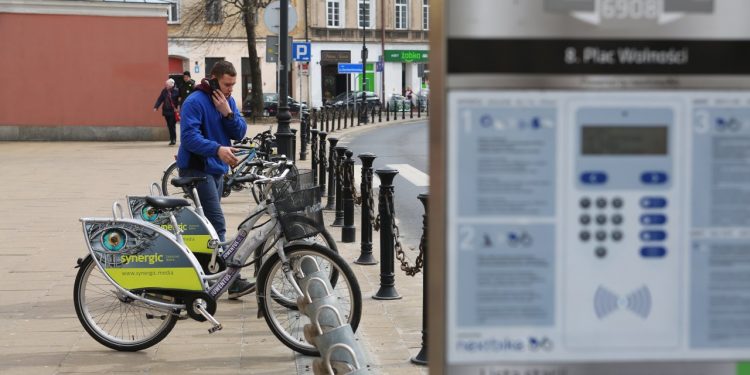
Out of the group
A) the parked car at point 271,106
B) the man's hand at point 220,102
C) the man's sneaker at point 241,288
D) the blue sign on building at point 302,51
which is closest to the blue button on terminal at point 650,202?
the man's sneaker at point 241,288

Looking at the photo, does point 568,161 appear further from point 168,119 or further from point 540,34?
point 168,119

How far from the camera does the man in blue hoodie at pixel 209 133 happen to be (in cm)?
780

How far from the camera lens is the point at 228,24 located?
205 feet

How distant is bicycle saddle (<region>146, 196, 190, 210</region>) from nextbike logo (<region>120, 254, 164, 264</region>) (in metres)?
0.34

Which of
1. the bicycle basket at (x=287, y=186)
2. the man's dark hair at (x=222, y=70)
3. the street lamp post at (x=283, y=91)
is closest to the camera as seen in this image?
the bicycle basket at (x=287, y=186)

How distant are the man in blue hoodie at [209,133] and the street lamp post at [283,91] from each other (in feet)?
28.0

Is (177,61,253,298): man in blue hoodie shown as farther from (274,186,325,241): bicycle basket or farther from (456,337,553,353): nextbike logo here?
(456,337,553,353): nextbike logo

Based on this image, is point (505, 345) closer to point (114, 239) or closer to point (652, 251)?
point (652, 251)

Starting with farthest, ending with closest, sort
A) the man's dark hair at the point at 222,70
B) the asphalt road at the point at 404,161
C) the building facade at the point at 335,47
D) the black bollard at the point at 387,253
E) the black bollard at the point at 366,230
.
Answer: the building facade at the point at 335,47, the asphalt road at the point at 404,161, the black bollard at the point at 366,230, the black bollard at the point at 387,253, the man's dark hair at the point at 222,70

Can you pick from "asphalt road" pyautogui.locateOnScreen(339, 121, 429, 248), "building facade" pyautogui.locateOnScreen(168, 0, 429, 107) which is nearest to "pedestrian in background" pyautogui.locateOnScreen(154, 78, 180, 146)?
"asphalt road" pyautogui.locateOnScreen(339, 121, 429, 248)

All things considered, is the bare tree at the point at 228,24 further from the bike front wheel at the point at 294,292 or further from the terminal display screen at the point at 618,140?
the terminal display screen at the point at 618,140

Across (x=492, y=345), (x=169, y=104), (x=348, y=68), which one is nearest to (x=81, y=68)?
(x=169, y=104)

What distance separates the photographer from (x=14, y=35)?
2927 cm

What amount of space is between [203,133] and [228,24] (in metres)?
55.5
